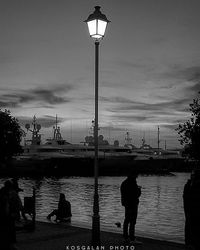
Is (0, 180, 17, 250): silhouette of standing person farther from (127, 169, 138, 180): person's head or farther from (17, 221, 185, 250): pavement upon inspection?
(127, 169, 138, 180): person's head

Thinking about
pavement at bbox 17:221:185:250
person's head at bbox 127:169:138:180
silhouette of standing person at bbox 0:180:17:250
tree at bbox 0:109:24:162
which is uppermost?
tree at bbox 0:109:24:162

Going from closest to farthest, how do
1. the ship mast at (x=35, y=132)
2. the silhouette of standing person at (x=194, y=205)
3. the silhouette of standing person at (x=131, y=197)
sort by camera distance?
1. the silhouette of standing person at (x=194, y=205)
2. the silhouette of standing person at (x=131, y=197)
3. the ship mast at (x=35, y=132)

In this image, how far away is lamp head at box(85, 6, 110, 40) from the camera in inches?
493

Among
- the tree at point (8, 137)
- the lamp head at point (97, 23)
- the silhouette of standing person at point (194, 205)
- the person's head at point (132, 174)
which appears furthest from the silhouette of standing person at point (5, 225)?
the tree at point (8, 137)

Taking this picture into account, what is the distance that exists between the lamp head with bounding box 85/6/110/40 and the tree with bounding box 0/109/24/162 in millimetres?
34957

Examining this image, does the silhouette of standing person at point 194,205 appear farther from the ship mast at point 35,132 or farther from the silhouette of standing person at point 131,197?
the ship mast at point 35,132

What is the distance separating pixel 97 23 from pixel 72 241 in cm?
616

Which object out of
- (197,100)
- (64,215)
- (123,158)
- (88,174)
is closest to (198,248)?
(64,215)

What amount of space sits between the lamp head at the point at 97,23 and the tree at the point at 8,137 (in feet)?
115

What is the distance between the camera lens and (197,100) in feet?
76.8

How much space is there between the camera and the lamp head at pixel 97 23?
12.5 meters

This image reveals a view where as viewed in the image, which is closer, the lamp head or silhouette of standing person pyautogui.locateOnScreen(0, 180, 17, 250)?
silhouette of standing person pyautogui.locateOnScreen(0, 180, 17, 250)

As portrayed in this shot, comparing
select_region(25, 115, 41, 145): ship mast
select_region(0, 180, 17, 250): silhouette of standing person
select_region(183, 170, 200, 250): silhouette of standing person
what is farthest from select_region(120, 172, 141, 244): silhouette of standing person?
select_region(25, 115, 41, 145): ship mast

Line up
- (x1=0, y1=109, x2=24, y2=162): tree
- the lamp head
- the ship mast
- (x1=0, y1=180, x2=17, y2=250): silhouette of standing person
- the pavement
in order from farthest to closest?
the ship mast, (x1=0, y1=109, x2=24, y2=162): tree, the lamp head, the pavement, (x1=0, y1=180, x2=17, y2=250): silhouette of standing person
